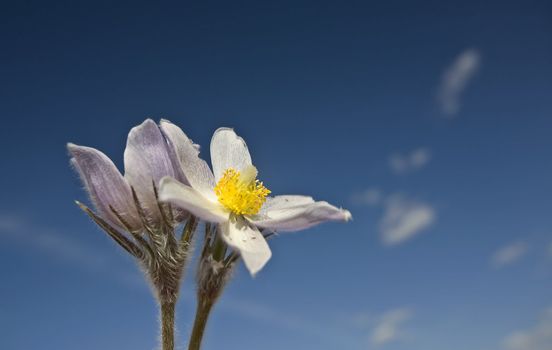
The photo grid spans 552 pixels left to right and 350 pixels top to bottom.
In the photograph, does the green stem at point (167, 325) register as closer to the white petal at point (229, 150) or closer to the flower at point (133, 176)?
the flower at point (133, 176)

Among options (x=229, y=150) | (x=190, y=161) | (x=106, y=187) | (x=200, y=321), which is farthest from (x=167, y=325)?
(x=229, y=150)

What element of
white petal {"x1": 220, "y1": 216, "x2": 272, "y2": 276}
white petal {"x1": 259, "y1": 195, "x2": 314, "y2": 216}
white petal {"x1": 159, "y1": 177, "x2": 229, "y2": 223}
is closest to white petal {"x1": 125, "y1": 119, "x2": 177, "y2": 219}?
white petal {"x1": 159, "y1": 177, "x2": 229, "y2": 223}

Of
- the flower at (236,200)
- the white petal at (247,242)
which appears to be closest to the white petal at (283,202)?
the flower at (236,200)

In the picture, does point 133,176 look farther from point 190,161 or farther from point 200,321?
point 200,321

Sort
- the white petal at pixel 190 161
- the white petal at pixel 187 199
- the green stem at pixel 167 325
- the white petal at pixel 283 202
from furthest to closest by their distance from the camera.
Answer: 1. the white petal at pixel 283 202
2. the white petal at pixel 190 161
3. the green stem at pixel 167 325
4. the white petal at pixel 187 199

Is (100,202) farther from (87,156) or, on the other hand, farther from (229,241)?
(229,241)

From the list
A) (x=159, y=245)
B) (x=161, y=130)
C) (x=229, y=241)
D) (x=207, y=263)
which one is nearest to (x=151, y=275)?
(x=159, y=245)

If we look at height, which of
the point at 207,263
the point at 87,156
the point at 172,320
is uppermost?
the point at 87,156

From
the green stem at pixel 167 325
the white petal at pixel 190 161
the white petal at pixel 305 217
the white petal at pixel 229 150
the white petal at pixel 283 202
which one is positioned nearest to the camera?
the green stem at pixel 167 325
